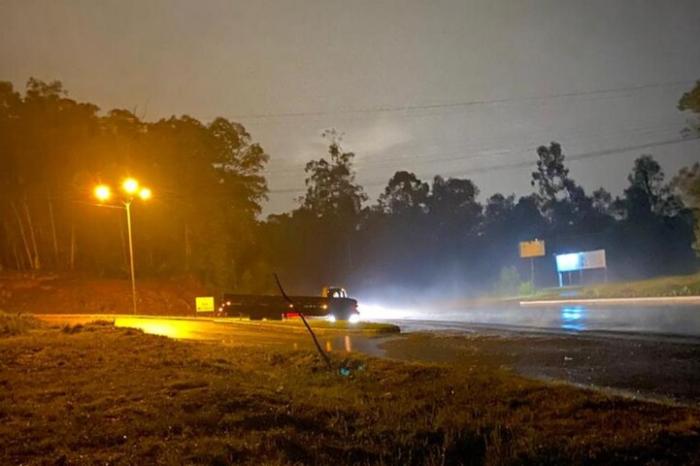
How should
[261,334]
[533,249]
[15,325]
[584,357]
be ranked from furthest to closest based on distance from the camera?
[533,249], [261,334], [15,325], [584,357]

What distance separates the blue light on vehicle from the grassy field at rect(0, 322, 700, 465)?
5581cm

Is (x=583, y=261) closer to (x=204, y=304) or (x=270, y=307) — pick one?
(x=204, y=304)

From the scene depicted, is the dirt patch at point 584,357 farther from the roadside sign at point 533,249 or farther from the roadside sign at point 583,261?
the roadside sign at point 533,249

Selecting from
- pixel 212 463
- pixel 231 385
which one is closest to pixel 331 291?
pixel 231 385

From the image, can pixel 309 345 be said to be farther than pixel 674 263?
No

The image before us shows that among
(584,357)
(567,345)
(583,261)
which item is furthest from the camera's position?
(583,261)

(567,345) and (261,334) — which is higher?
(261,334)

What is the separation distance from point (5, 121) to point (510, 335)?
42.0 m

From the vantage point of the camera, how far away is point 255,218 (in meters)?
70.4

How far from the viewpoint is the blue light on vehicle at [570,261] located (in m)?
70.0

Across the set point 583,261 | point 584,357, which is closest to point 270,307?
point 584,357

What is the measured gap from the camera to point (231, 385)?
45.9ft

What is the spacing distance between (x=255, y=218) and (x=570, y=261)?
1211 inches

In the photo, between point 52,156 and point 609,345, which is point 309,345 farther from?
point 52,156
